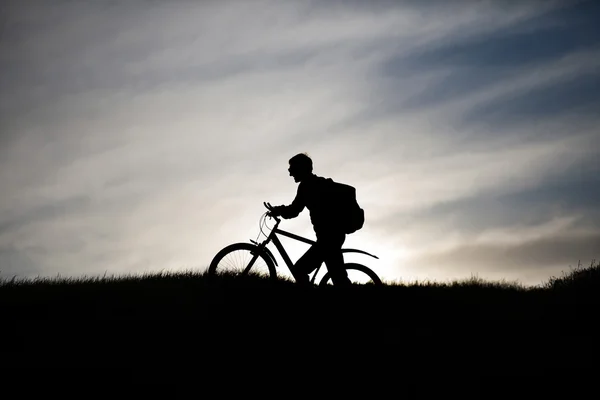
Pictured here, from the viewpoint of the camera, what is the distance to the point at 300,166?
1091 centimetres

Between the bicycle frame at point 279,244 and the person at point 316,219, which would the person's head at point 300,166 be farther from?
the bicycle frame at point 279,244

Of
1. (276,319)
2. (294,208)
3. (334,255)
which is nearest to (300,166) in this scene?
(294,208)

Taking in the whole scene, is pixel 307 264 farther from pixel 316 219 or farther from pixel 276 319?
pixel 276 319

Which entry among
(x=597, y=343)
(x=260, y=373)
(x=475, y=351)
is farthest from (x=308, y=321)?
(x=597, y=343)

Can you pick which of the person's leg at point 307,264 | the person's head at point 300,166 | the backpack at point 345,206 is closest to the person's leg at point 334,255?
the person's leg at point 307,264

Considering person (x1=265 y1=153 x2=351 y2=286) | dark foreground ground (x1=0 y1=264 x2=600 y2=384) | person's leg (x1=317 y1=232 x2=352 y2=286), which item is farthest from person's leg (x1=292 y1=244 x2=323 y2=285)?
dark foreground ground (x1=0 y1=264 x2=600 y2=384)

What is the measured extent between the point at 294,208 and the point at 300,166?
85cm

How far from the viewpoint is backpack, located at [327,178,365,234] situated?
35.7 feet

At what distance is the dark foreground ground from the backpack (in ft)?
4.44

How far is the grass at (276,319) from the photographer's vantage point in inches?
327

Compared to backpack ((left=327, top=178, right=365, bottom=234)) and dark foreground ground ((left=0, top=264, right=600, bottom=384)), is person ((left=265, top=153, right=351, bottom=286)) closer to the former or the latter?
backpack ((left=327, top=178, right=365, bottom=234))

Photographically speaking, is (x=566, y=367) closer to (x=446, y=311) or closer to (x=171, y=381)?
(x=446, y=311)

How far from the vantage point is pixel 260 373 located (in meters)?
7.49

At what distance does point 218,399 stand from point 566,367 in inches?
200
